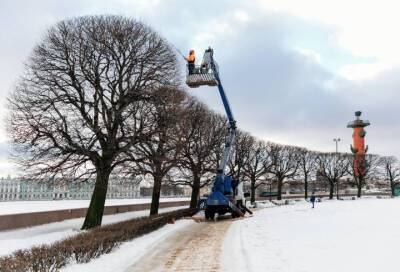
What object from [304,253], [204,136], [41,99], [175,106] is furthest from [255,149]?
[304,253]

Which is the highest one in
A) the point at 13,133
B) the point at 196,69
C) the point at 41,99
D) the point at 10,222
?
the point at 196,69

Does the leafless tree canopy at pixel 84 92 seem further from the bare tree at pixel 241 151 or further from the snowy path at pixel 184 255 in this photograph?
the bare tree at pixel 241 151

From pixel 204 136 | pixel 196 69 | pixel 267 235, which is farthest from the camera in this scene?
pixel 204 136

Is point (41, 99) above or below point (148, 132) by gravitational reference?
above

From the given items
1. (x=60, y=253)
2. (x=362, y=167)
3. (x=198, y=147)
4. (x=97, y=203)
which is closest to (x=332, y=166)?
(x=362, y=167)

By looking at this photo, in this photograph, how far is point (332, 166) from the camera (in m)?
82.8

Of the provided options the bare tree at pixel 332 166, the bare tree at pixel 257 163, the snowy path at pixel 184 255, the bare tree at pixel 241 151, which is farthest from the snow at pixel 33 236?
the bare tree at pixel 332 166

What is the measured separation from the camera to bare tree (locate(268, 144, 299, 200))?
68438mm

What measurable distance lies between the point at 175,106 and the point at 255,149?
40.4 meters

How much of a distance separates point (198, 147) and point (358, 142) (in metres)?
59.1

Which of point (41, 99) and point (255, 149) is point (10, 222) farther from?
point (255, 149)

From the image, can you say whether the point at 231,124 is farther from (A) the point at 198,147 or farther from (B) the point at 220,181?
(A) the point at 198,147

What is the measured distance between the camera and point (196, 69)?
82.0ft

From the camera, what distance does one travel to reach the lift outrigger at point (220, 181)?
2506 centimetres
